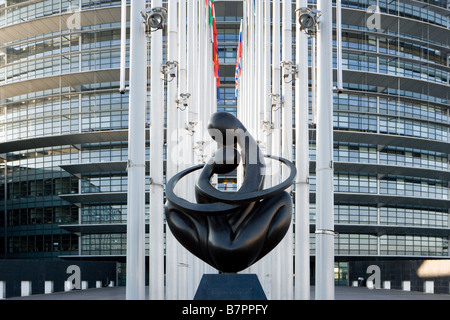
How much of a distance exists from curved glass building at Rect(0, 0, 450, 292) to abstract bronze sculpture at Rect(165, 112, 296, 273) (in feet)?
105

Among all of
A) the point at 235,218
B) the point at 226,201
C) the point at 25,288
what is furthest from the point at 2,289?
the point at 226,201

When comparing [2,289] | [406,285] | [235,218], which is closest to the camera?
[235,218]

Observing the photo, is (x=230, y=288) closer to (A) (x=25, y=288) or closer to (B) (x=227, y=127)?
(B) (x=227, y=127)

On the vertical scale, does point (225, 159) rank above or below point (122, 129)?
below

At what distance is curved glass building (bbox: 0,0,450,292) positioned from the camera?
42906 millimetres

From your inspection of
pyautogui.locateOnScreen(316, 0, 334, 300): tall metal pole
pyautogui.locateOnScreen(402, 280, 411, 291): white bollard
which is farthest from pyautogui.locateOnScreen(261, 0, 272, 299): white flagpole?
pyautogui.locateOnScreen(402, 280, 411, 291): white bollard

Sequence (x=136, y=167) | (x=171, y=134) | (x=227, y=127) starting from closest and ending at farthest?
(x=227, y=127), (x=136, y=167), (x=171, y=134)

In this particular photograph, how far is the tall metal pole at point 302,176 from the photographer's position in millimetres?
13617

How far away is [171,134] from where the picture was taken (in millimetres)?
16031

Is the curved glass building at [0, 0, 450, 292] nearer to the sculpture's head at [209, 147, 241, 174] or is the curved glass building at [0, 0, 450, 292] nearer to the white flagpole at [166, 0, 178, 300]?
the white flagpole at [166, 0, 178, 300]

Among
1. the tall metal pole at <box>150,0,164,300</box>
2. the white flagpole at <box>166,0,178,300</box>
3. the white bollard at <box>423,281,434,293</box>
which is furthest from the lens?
the white bollard at <box>423,281,434,293</box>

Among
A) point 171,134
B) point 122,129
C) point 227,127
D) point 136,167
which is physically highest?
point 122,129

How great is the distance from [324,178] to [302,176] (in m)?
3.23

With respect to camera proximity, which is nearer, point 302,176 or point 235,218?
point 235,218
